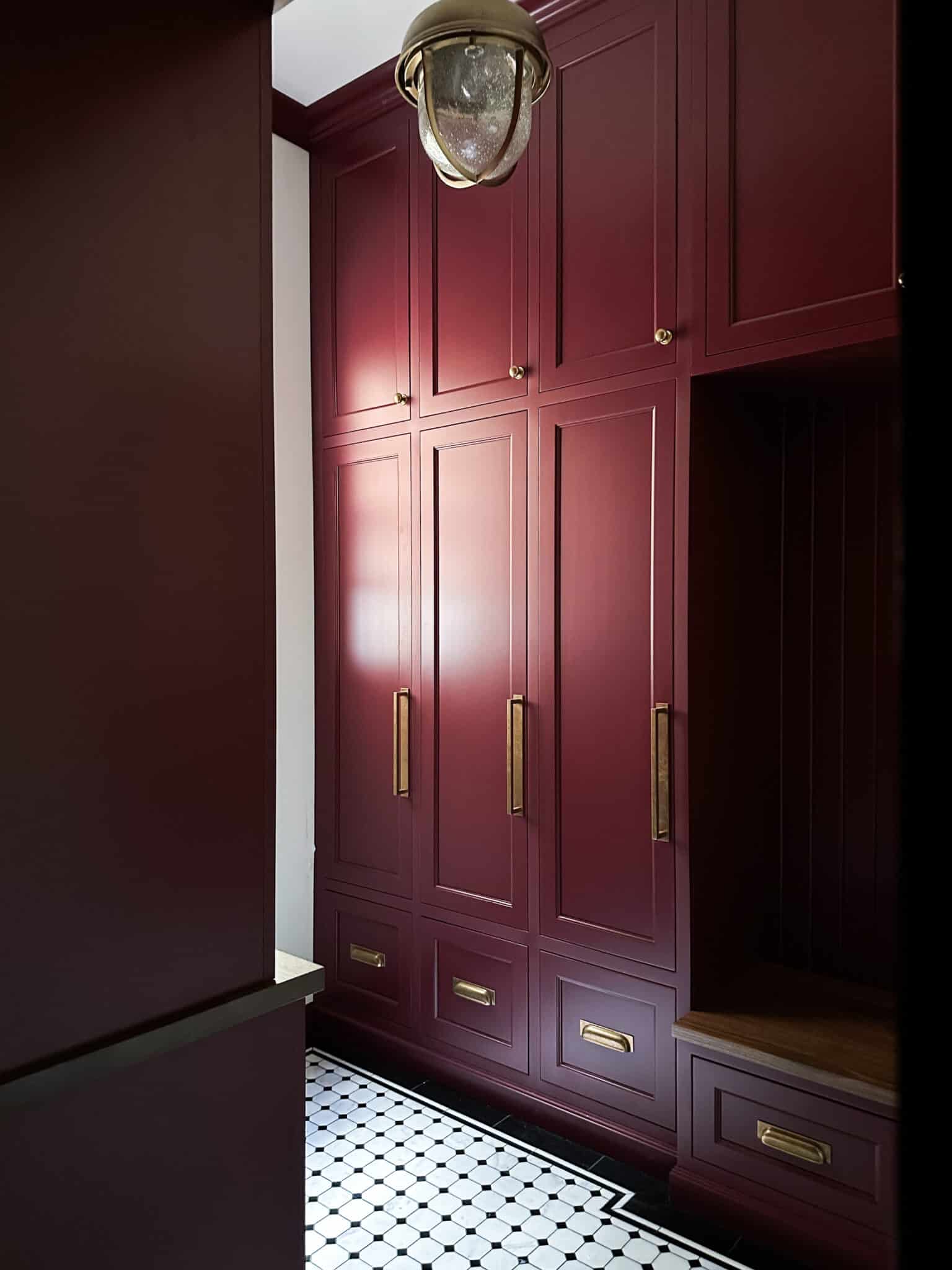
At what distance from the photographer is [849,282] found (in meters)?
1.90

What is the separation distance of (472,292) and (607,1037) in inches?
79.8

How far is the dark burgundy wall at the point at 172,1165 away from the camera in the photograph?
3.32ft

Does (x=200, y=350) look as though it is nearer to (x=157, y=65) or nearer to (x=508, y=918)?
(x=157, y=65)

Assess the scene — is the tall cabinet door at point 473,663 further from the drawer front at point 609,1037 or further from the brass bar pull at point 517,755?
the drawer front at point 609,1037

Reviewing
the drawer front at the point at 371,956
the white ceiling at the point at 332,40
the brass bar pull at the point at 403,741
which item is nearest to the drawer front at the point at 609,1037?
the drawer front at the point at 371,956

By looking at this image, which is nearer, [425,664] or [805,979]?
[805,979]

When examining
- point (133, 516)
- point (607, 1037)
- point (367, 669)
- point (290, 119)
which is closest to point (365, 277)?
point (290, 119)

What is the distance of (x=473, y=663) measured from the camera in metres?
2.61

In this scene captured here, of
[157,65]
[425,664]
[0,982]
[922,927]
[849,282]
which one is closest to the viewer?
[922,927]

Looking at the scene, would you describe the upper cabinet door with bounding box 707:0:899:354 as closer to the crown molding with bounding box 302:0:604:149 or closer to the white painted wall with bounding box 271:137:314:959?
the crown molding with bounding box 302:0:604:149

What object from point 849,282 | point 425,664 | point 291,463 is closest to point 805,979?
point 425,664

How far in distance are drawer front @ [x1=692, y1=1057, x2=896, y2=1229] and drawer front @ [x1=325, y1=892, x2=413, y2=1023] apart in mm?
1008

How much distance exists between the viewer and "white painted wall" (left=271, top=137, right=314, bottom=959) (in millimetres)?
3002

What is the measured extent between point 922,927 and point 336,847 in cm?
304
